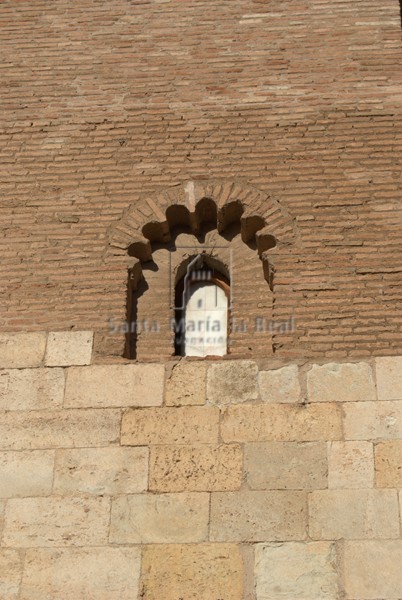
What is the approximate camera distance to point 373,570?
193 inches

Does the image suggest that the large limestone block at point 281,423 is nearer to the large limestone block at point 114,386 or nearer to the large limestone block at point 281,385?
the large limestone block at point 281,385

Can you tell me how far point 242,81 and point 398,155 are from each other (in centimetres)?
130

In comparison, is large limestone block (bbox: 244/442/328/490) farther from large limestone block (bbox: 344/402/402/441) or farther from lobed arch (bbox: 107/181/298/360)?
lobed arch (bbox: 107/181/298/360)

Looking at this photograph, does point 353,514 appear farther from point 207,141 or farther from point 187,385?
point 207,141

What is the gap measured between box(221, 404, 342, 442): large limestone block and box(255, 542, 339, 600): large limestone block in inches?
23.9

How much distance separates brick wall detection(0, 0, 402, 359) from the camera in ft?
19.4

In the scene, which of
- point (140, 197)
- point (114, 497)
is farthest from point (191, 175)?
point (114, 497)

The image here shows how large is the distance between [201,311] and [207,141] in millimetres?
1229

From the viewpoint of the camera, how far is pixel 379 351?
5590mm

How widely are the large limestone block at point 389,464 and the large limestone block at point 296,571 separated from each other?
464 mm

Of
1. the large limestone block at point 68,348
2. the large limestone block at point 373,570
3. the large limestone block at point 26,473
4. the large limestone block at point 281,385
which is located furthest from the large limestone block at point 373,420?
the large limestone block at point 26,473

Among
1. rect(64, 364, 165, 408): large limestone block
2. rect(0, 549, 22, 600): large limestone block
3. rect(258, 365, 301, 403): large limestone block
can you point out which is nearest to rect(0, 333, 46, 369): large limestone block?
rect(64, 364, 165, 408): large limestone block

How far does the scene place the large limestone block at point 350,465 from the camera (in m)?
5.14

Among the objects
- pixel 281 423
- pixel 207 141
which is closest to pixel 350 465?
pixel 281 423
